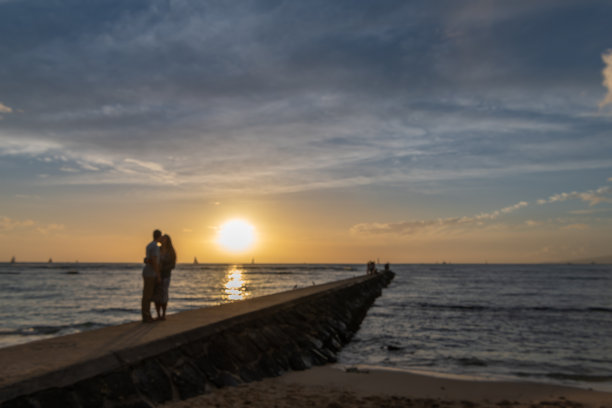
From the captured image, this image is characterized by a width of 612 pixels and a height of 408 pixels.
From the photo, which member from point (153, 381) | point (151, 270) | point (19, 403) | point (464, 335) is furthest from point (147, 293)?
point (464, 335)

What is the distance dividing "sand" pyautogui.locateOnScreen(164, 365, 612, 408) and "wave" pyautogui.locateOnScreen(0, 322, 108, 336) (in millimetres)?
Result: 10442

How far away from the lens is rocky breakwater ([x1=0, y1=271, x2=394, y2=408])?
14.7 ft

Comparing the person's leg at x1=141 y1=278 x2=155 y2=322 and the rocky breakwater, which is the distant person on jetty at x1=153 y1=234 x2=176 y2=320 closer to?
the person's leg at x1=141 y1=278 x2=155 y2=322

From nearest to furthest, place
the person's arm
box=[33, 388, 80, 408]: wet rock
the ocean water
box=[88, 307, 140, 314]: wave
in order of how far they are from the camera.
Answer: box=[33, 388, 80, 408]: wet rock → the person's arm → the ocean water → box=[88, 307, 140, 314]: wave

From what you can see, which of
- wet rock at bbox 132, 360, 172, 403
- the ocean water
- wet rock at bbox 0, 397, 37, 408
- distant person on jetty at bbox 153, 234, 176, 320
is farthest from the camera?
the ocean water

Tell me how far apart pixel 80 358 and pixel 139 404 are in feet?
2.89

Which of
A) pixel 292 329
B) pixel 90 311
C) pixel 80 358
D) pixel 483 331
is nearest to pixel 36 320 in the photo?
pixel 90 311

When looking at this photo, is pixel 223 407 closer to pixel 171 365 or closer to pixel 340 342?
pixel 171 365

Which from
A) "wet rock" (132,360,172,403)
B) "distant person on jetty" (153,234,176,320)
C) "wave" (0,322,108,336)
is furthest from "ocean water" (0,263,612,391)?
"wet rock" (132,360,172,403)

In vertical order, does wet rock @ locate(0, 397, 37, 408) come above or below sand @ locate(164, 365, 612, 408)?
above

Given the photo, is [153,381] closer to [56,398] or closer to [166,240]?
[56,398]

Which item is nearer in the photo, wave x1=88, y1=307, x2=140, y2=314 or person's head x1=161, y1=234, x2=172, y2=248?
person's head x1=161, y1=234, x2=172, y2=248

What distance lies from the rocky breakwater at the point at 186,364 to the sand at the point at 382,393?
12.4 inches

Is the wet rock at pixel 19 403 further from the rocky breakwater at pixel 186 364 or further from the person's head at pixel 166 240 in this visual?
the person's head at pixel 166 240
